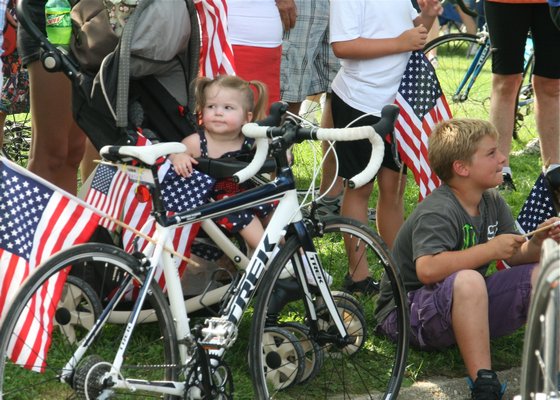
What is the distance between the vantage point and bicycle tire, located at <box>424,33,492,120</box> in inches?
Answer: 377

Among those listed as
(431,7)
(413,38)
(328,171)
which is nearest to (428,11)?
(431,7)

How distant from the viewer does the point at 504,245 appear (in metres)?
4.35

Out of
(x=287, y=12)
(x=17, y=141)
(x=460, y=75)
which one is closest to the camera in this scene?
(x=287, y=12)

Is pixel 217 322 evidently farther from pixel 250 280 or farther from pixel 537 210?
pixel 537 210

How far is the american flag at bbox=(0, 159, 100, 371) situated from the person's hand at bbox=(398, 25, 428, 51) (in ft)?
7.02

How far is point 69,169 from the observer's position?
5516mm

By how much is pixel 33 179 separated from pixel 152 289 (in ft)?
1.81

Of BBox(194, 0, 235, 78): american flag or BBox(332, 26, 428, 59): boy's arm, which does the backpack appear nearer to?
BBox(194, 0, 235, 78): american flag

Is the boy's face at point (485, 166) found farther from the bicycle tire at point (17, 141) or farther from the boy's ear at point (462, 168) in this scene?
the bicycle tire at point (17, 141)

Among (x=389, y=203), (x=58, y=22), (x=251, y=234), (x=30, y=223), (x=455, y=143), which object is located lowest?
(x=389, y=203)

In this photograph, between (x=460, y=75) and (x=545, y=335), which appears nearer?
(x=545, y=335)

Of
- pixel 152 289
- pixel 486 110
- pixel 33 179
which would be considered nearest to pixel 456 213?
pixel 152 289

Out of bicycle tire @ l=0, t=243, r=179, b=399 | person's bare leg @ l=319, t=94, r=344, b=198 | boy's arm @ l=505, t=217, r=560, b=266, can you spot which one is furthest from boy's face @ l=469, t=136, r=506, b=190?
bicycle tire @ l=0, t=243, r=179, b=399

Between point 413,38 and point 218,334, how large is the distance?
7.00 ft
